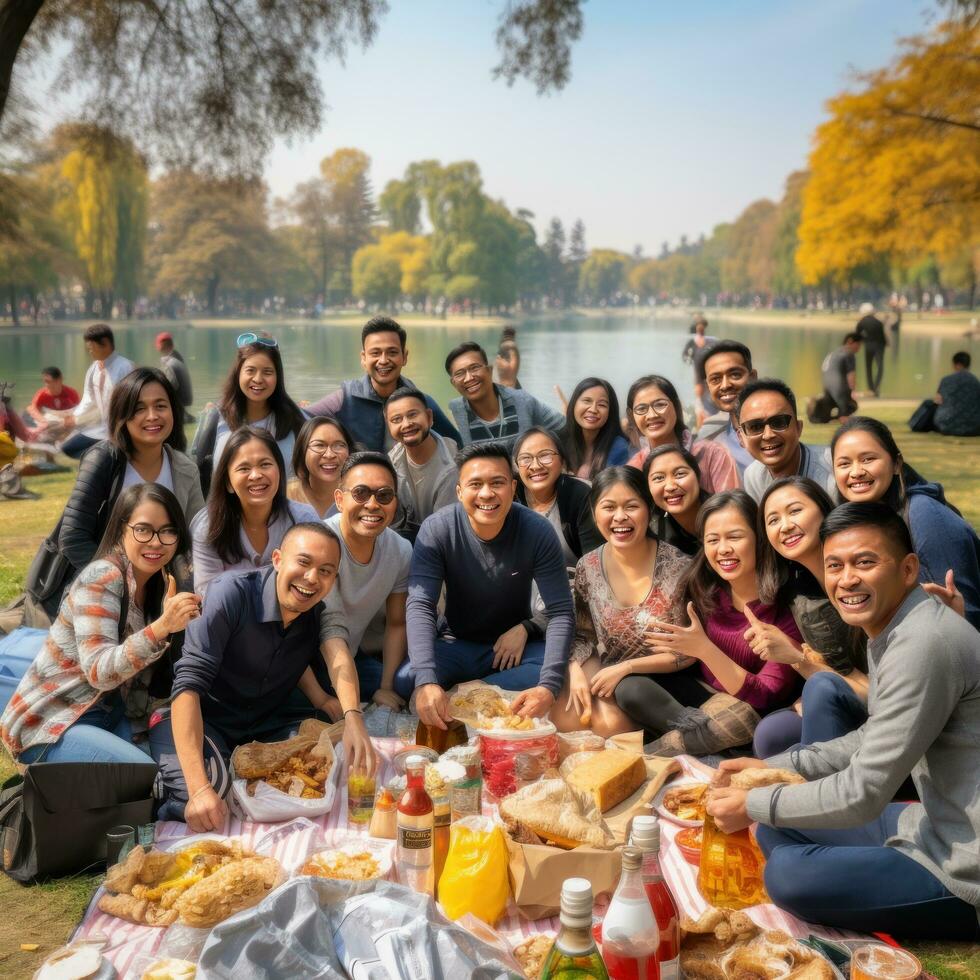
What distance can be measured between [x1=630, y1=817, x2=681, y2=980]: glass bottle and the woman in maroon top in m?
1.77

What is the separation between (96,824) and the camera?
3.51 meters

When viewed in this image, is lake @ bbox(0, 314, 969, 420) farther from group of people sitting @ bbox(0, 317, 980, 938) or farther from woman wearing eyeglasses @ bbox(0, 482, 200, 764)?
woman wearing eyeglasses @ bbox(0, 482, 200, 764)

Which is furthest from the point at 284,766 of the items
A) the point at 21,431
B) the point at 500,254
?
the point at 500,254

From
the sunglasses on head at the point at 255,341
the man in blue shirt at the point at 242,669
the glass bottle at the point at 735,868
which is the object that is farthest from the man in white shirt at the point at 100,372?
the glass bottle at the point at 735,868

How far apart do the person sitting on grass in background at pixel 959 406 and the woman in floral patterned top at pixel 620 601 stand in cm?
1163

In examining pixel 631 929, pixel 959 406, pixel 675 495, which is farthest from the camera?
pixel 959 406

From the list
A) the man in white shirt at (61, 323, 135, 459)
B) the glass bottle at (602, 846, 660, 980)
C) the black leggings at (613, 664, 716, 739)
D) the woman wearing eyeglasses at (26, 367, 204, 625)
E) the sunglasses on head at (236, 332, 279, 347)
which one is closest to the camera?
the glass bottle at (602, 846, 660, 980)

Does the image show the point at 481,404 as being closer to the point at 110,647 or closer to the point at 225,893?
the point at 110,647

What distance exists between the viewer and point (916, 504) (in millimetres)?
3996

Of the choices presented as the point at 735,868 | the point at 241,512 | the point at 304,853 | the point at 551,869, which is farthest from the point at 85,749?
the point at 735,868

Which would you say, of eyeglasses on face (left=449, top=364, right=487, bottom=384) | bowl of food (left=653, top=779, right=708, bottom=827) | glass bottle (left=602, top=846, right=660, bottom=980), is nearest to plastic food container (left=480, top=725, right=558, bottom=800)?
bowl of food (left=653, top=779, right=708, bottom=827)

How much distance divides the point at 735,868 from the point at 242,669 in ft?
6.87

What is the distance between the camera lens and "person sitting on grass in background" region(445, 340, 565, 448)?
6.19 m

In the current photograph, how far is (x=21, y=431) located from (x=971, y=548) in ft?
39.8
